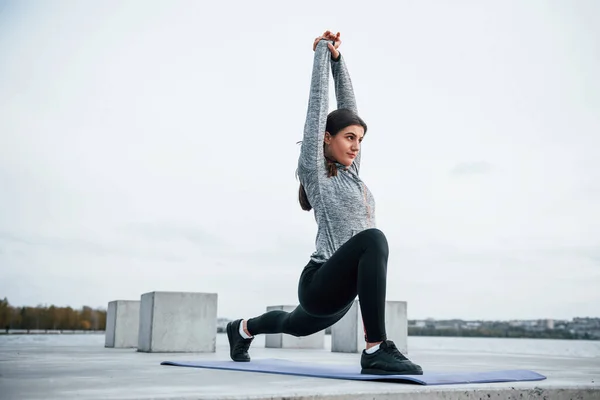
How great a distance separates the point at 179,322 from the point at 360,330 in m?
2.46

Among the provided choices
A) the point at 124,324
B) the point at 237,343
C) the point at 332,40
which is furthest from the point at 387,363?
the point at 124,324

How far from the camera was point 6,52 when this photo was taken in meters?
6.86

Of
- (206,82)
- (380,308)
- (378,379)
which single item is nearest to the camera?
(378,379)

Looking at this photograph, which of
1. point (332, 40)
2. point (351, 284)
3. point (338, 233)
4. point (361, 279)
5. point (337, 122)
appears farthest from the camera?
point (332, 40)

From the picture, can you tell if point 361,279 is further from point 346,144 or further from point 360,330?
point 360,330

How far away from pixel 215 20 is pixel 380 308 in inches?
393

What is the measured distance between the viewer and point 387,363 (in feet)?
7.98

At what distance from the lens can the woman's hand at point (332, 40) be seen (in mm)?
3083

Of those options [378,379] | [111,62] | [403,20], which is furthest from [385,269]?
[111,62]

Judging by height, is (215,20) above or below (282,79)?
above

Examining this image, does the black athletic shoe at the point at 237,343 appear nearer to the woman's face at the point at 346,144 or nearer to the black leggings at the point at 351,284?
the black leggings at the point at 351,284

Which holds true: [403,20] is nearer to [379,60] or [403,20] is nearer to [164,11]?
[379,60]

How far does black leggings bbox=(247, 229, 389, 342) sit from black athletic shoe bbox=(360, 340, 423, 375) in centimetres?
7

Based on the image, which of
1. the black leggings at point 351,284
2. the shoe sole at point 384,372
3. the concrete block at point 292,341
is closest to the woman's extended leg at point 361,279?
the black leggings at point 351,284
